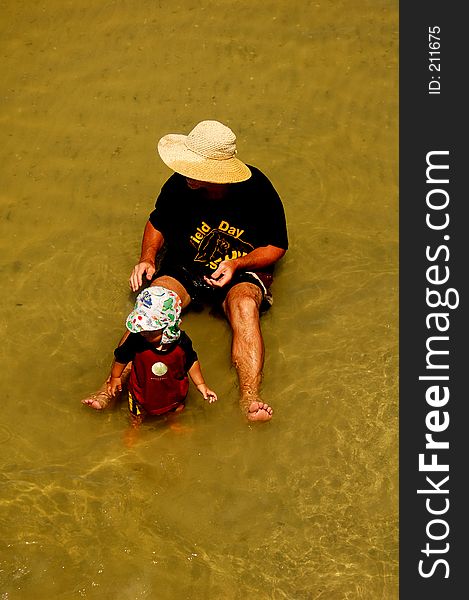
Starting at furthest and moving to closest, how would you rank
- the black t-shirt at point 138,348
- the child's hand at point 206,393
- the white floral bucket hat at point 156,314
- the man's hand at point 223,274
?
1. the man's hand at point 223,274
2. the child's hand at point 206,393
3. the black t-shirt at point 138,348
4. the white floral bucket hat at point 156,314

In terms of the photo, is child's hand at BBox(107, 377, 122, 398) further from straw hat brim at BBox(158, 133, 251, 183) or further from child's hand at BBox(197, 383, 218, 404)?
straw hat brim at BBox(158, 133, 251, 183)

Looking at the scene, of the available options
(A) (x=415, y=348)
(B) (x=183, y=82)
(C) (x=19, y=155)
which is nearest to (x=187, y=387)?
→ (A) (x=415, y=348)

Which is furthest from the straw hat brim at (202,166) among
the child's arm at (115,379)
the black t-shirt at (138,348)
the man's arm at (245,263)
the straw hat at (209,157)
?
the child's arm at (115,379)

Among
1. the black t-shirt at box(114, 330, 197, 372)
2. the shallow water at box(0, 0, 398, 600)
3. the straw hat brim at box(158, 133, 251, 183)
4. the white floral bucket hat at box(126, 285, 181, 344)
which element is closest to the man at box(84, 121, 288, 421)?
the straw hat brim at box(158, 133, 251, 183)

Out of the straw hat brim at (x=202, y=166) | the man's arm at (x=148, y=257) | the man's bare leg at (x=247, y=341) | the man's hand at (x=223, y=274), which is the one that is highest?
the straw hat brim at (x=202, y=166)

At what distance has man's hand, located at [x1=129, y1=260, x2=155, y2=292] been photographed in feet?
15.9

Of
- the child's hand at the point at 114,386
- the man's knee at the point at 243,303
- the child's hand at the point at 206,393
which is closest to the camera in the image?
the child's hand at the point at 206,393

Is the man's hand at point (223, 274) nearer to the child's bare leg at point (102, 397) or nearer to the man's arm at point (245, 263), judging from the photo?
the man's arm at point (245, 263)

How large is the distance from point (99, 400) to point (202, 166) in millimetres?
1224

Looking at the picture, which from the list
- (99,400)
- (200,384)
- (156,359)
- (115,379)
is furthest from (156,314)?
(99,400)

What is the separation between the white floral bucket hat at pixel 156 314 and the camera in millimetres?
Answer: 4094

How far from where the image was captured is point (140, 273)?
4.90m

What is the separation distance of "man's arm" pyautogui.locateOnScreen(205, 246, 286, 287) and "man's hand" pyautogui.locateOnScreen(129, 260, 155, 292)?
12.4 inches

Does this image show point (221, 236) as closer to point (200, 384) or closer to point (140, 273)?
point (140, 273)
